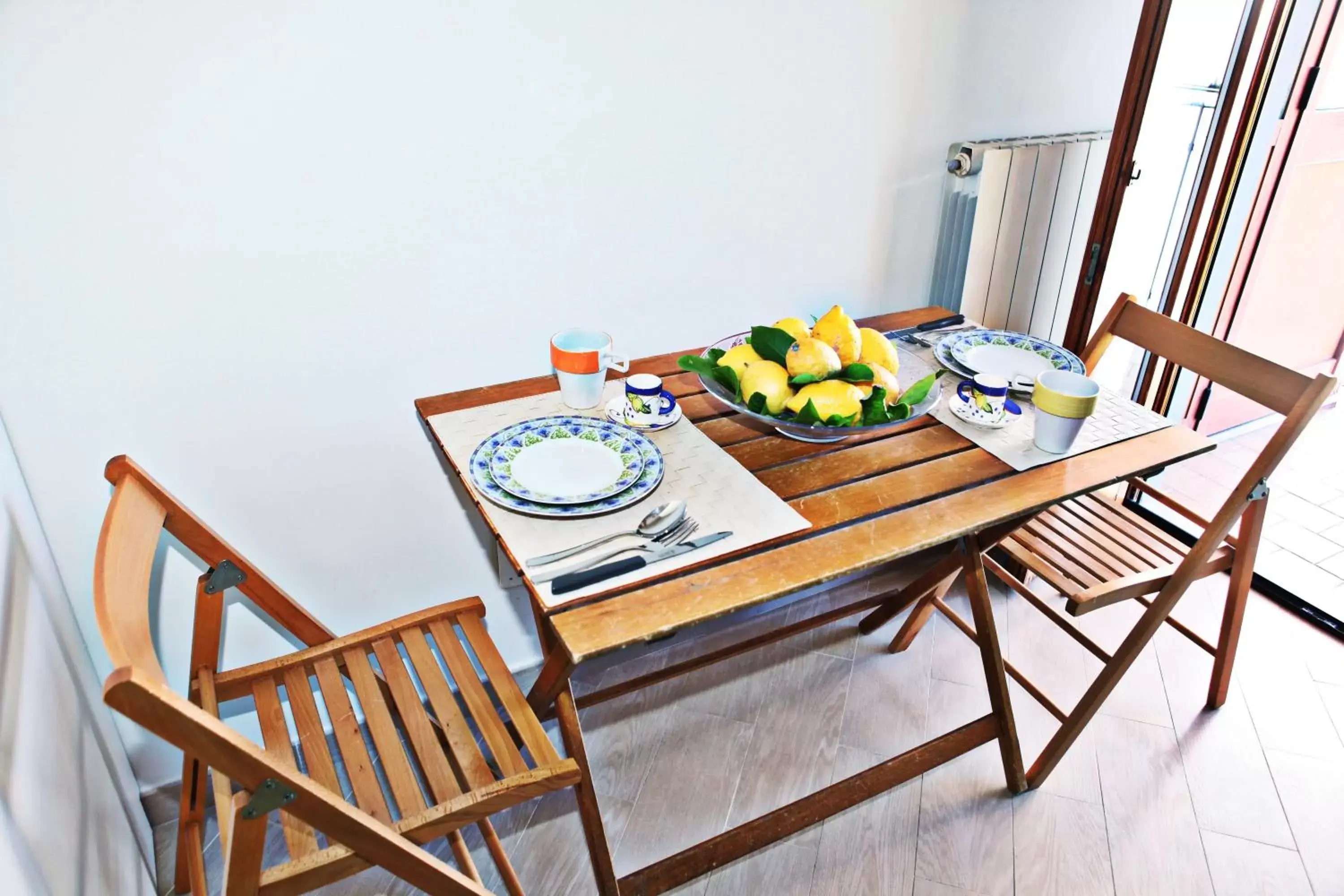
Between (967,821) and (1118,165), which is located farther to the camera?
(1118,165)

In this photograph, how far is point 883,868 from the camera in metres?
1.49

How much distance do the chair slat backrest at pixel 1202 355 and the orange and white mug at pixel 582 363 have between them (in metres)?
0.95

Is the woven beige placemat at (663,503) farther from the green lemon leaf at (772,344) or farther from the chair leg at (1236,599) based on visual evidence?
the chair leg at (1236,599)

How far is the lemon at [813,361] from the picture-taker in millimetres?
1241

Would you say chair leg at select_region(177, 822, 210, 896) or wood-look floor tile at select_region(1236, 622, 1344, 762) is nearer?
chair leg at select_region(177, 822, 210, 896)

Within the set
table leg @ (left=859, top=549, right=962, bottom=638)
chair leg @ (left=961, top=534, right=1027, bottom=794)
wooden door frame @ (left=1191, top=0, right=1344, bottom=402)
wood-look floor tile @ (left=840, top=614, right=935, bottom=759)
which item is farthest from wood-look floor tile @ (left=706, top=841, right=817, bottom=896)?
wooden door frame @ (left=1191, top=0, right=1344, bottom=402)

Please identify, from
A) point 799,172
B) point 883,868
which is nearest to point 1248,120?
point 799,172

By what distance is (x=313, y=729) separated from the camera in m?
1.19

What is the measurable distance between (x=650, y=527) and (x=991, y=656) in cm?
79

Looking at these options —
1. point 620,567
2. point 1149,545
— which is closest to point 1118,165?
point 1149,545

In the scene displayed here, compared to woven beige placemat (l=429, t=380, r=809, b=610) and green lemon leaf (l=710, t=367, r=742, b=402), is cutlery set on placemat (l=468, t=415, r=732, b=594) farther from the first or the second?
green lemon leaf (l=710, t=367, r=742, b=402)

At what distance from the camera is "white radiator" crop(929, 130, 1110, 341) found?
71.5 inches

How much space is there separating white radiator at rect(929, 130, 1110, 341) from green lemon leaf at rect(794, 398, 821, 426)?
888 mm

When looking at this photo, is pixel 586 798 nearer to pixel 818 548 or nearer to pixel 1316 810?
pixel 818 548
